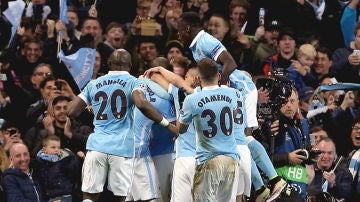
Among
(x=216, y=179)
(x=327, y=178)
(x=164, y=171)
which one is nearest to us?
(x=216, y=179)

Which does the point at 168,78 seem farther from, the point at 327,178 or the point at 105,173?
the point at 327,178

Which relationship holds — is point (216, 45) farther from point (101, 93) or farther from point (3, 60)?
point (3, 60)

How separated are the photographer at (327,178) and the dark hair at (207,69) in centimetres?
349

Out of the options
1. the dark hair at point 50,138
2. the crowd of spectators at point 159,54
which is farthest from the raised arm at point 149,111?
the crowd of spectators at point 159,54

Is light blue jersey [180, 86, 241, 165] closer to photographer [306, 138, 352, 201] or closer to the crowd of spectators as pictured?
photographer [306, 138, 352, 201]

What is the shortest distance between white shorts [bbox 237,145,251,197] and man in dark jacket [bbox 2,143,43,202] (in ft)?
11.7

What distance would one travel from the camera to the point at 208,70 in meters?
13.8

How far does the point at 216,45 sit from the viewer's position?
14922 millimetres

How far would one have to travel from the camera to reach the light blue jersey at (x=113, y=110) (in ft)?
49.6

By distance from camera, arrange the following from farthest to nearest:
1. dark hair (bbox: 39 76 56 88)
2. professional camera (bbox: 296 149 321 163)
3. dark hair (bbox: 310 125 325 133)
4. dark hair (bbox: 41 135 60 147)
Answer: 1. dark hair (bbox: 39 76 56 88)
2. dark hair (bbox: 310 125 325 133)
3. dark hair (bbox: 41 135 60 147)
4. professional camera (bbox: 296 149 321 163)

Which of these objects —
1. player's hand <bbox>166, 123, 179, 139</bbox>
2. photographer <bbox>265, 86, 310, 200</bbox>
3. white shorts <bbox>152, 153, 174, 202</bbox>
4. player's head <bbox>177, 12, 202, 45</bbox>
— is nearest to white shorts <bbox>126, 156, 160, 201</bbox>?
white shorts <bbox>152, 153, 174, 202</bbox>

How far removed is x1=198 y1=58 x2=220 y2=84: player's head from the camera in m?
13.8

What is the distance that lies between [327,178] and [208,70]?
4144 mm

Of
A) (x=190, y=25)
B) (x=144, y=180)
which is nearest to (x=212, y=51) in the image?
(x=190, y=25)
